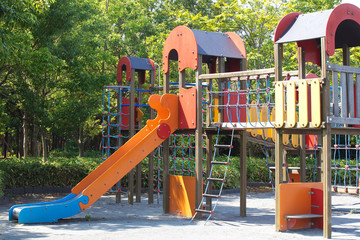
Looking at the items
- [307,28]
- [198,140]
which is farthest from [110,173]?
Result: [307,28]

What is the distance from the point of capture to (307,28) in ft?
28.7

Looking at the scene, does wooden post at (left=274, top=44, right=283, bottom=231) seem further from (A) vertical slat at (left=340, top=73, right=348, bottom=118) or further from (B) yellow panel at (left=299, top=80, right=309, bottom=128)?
(A) vertical slat at (left=340, top=73, right=348, bottom=118)

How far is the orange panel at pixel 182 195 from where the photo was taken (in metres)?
10.8

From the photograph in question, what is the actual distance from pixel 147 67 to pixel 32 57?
10.8 feet

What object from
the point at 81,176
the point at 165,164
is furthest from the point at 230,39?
the point at 81,176

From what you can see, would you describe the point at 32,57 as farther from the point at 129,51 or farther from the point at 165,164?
the point at 129,51

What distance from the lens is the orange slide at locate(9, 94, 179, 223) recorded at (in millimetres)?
9625

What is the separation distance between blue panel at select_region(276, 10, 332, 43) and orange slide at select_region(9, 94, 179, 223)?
3.19 metres

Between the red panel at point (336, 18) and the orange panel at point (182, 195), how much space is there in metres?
4.28

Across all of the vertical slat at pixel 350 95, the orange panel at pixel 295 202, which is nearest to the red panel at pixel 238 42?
the vertical slat at pixel 350 95

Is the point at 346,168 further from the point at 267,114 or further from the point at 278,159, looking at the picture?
the point at 278,159

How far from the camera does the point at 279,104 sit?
8.95 m

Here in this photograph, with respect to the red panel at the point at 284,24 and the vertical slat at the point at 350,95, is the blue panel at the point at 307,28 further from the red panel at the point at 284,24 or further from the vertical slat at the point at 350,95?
the vertical slat at the point at 350,95

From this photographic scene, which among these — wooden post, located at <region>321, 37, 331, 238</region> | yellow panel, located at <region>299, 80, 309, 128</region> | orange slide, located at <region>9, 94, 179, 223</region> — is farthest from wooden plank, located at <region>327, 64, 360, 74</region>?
orange slide, located at <region>9, 94, 179, 223</region>
